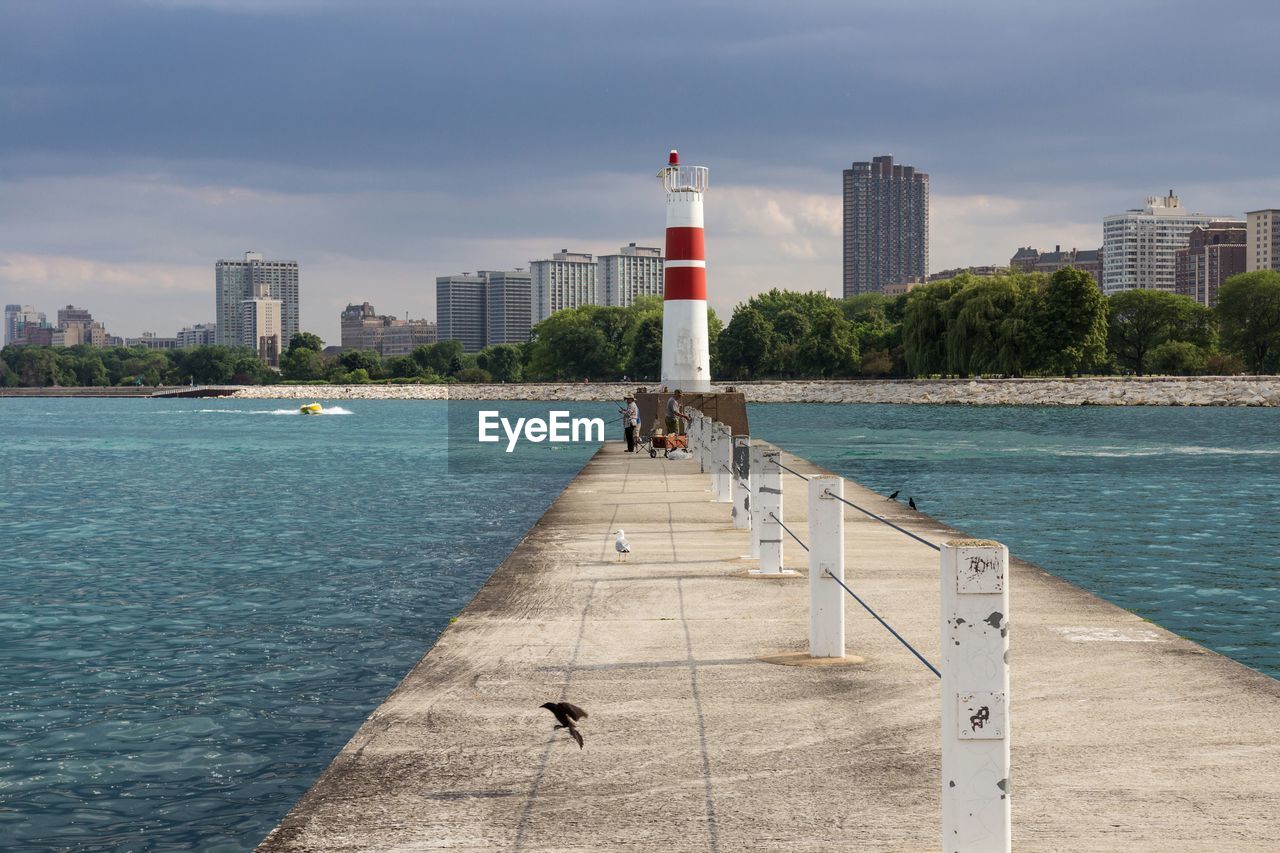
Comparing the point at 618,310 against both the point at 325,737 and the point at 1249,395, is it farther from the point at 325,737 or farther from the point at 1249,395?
the point at 325,737

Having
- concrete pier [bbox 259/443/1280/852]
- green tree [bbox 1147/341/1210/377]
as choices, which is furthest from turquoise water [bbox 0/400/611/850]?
green tree [bbox 1147/341/1210/377]

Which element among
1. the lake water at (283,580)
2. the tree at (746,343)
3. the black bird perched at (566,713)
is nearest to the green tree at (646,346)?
the tree at (746,343)

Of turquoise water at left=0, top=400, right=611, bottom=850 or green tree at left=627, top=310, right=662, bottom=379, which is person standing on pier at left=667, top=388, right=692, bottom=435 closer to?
turquoise water at left=0, top=400, right=611, bottom=850

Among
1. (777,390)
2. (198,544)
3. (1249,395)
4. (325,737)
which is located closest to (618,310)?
(777,390)

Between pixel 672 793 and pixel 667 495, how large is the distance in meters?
19.1

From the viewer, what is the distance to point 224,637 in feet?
51.3

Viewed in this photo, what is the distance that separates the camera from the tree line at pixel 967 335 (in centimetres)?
11456

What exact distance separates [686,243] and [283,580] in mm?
25705

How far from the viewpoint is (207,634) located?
15930 mm

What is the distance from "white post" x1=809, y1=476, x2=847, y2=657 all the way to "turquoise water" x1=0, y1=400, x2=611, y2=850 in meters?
3.94

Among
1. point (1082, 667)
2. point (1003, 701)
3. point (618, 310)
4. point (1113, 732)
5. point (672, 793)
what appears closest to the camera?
point (1003, 701)

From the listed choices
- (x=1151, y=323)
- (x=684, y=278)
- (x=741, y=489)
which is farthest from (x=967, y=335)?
(x=741, y=489)

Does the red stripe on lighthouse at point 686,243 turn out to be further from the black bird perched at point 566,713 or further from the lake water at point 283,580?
the black bird perched at point 566,713

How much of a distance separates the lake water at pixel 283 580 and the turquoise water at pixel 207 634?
0.14 feet
